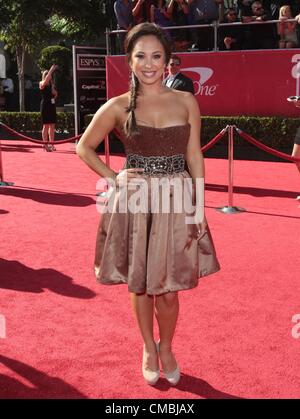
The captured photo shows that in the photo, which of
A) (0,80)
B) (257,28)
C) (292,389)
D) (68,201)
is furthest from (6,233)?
(0,80)

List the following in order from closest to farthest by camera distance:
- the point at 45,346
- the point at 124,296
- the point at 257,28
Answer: the point at 45,346 < the point at 124,296 < the point at 257,28

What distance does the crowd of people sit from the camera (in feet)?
39.8

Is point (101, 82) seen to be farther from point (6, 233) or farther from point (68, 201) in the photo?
point (6, 233)

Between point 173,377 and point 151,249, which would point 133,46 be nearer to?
point 151,249

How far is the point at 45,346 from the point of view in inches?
151

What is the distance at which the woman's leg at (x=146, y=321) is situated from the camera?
11.0ft

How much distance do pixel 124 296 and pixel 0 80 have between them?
22339 mm

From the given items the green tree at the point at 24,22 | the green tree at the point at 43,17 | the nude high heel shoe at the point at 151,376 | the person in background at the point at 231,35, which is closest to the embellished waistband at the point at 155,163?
the nude high heel shoe at the point at 151,376

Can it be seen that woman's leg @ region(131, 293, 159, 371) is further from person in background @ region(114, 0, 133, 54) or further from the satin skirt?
person in background @ region(114, 0, 133, 54)

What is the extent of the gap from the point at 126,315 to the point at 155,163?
1.58m

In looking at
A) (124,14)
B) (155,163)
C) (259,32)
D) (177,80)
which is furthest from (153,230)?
(124,14)

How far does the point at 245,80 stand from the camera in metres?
12.6

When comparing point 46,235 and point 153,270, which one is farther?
point 46,235

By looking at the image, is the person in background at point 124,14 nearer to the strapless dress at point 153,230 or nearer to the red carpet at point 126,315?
the red carpet at point 126,315
